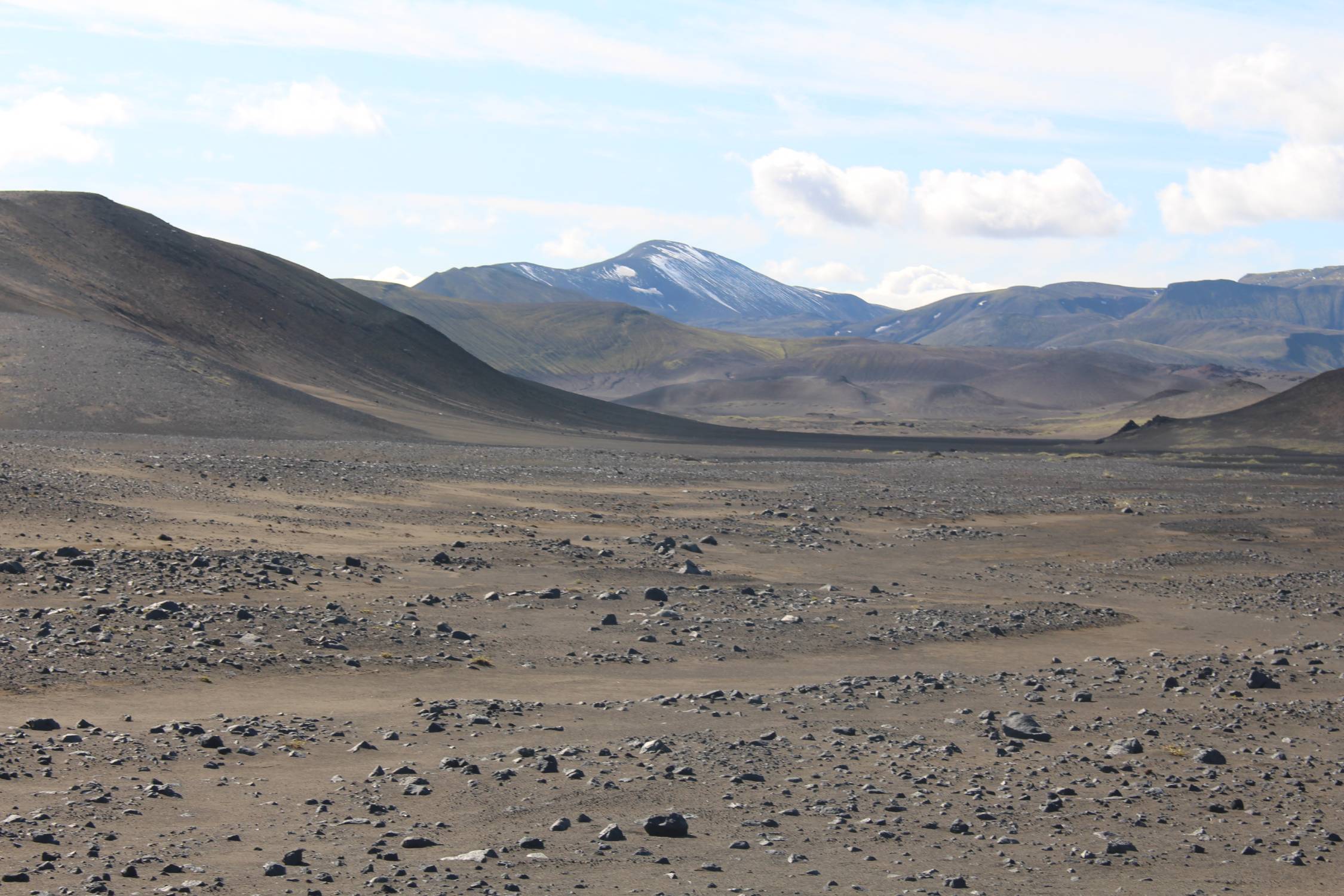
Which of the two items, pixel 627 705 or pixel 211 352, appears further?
pixel 211 352

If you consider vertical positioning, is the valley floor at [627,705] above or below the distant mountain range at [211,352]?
below

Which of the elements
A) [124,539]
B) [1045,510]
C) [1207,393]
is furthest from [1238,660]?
[1207,393]

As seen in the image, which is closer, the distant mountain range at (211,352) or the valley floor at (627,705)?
the valley floor at (627,705)

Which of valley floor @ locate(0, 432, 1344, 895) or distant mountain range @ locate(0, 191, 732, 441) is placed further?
distant mountain range @ locate(0, 191, 732, 441)

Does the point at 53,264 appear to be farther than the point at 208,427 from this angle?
Yes

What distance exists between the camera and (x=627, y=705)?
14062mm

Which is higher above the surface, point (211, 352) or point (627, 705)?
point (211, 352)

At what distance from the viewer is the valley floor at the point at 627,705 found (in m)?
9.35

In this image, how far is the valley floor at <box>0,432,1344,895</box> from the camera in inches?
368

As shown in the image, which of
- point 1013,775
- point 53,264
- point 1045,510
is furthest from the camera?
point 53,264

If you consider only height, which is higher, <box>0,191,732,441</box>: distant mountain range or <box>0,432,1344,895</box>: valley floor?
<box>0,191,732,441</box>: distant mountain range

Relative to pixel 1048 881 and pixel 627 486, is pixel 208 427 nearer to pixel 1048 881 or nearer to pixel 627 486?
pixel 627 486

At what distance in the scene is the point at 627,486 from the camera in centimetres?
4312

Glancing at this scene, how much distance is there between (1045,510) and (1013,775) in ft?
97.4
